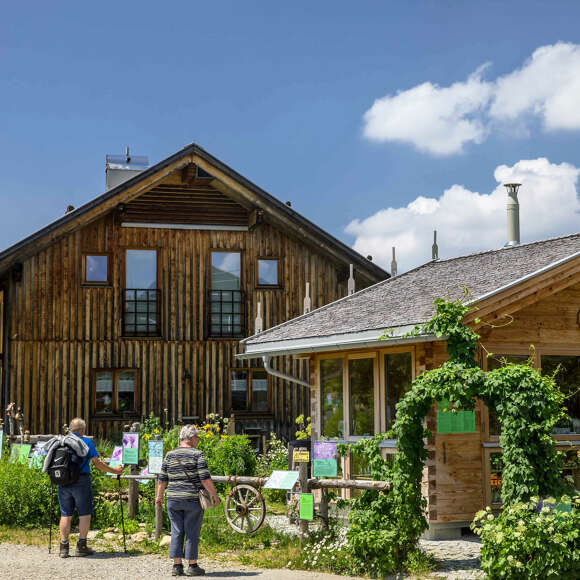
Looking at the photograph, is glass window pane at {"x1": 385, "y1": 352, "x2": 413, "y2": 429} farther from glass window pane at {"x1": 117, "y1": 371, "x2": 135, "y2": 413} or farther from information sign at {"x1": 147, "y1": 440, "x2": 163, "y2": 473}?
glass window pane at {"x1": 117, "y1": 371, "x2": 135, "y2": 413}

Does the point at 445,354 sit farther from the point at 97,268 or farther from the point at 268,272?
the point at 97,268

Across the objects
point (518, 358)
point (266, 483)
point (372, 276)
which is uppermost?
point (372, 276)

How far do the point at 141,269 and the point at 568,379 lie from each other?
1333cm

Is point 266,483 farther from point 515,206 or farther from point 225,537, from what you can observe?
point 515,206

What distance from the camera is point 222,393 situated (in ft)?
77.0

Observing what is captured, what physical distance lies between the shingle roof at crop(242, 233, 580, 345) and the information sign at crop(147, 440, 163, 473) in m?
2.60

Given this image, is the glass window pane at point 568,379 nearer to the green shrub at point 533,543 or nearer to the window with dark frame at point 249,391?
the green shrub at point 533,543

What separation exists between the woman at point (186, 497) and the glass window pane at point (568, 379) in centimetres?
526

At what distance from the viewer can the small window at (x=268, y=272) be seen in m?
24.2

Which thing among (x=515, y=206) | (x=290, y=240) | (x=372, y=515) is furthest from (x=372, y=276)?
(x=372, y=515)

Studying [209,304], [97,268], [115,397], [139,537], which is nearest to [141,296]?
[97,268]

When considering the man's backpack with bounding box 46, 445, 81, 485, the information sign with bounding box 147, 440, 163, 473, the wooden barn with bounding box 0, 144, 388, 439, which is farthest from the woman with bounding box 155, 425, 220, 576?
the wooden barn with bounding box 0, 144, 388, 439

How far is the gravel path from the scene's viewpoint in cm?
1020

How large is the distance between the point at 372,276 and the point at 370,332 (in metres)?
12.2
